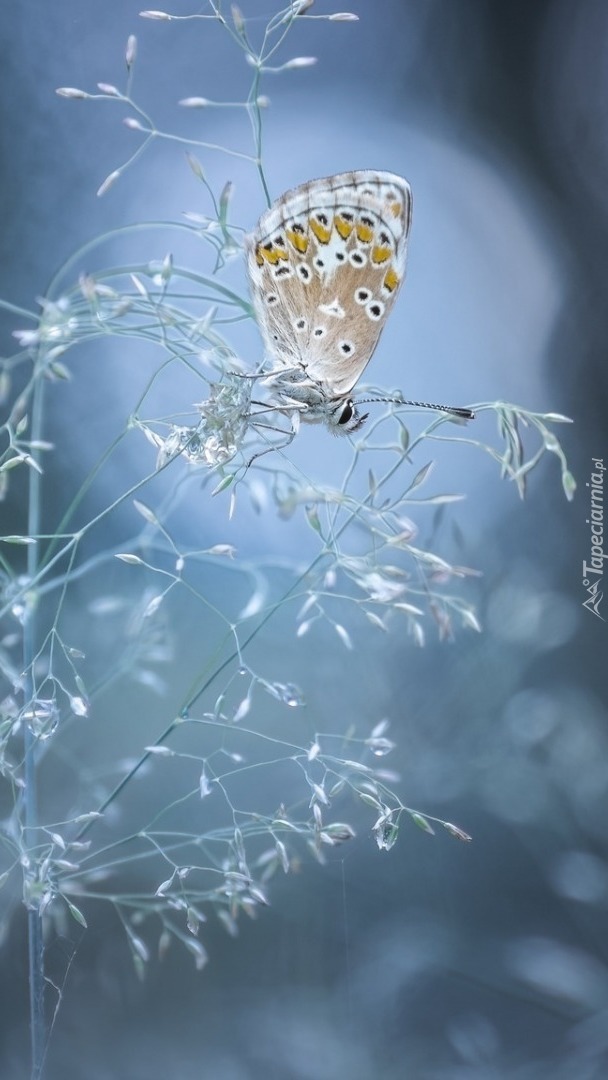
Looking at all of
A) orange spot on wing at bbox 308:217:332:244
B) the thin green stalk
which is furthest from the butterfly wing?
the thin green stalk

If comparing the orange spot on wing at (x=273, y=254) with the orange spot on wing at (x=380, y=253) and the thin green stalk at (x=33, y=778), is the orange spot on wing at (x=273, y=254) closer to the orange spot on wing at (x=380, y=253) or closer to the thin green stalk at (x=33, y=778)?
the orange spot on wing at (x=380, y=253)

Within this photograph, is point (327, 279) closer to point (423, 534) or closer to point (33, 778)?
point (423, 534)

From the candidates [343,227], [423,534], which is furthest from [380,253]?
[423,534]

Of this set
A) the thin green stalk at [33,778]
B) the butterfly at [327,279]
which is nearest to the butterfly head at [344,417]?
the butterfly at [327,279]

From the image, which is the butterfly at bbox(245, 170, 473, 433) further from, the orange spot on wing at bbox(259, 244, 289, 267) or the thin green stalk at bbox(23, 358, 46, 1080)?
Answer: the thin green stalk at bbox(23, 358, 46, 1080)

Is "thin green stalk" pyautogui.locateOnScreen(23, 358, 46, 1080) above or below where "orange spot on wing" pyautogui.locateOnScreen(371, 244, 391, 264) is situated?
below

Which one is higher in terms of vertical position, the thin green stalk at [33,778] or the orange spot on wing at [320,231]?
the orange spot on wing at [320,231]
